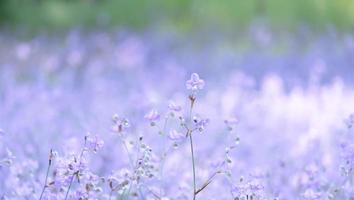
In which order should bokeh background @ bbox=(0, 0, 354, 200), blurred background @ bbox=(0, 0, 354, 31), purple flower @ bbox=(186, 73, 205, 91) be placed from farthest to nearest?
blurred background @ bbox=(0, 0, 354, 31) < bokeh background @ bbox=(0, 0, 354, 200) < purple flower @ bbox=(186, 73, 205, 91)

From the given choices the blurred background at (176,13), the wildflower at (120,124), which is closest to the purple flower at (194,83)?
the wildflower at (120,124)

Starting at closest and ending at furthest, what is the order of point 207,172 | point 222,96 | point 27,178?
point 27,178
point 207,172
point 222,96

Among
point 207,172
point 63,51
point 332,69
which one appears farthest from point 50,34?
point 207,172

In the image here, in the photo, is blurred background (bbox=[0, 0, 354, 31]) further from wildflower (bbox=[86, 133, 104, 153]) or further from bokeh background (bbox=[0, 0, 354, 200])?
wildflower (bbox=[86, 133, 104, 153])

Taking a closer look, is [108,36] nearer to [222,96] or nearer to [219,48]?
[219,48]

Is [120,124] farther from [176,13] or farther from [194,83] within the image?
[176,13]

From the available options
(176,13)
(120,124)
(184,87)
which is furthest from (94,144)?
(176,13)

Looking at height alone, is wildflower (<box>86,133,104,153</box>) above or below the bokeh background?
below

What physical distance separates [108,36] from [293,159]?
13.8 ft

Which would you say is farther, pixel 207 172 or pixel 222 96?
pixel 222 96

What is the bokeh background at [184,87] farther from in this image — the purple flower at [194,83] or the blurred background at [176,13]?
the purple flower at [194,83]

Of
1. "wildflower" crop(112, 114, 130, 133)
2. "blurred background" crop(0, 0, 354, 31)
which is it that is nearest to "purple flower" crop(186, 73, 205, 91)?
"wildflower" crop(112, 114, 130, 133)

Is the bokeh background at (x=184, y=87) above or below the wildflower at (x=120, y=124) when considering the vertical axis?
above

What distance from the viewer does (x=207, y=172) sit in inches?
104
